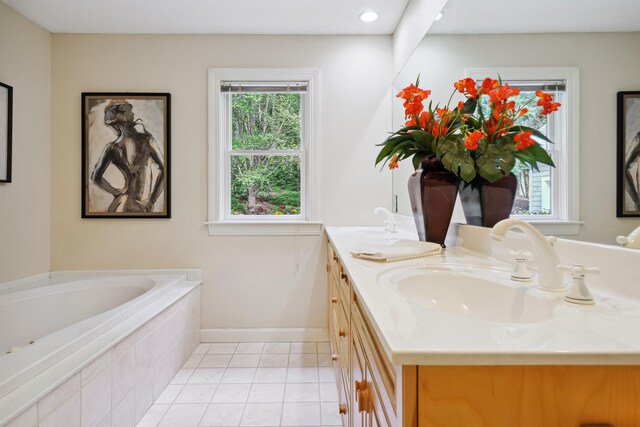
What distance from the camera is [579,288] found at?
672mm

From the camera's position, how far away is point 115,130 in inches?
93.9

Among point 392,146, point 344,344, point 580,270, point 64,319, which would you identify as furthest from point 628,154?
point 64,319

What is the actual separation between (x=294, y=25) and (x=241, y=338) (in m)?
2.34

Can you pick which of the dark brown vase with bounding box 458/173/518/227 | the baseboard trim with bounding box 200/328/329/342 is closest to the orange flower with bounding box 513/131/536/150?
the dark brown vase with bounding box 458/173/518/227

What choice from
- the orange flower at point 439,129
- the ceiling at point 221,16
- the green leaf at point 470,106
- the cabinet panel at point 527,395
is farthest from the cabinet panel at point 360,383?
the ceiling at point 221,16

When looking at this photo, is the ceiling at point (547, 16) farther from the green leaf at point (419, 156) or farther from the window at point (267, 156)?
the window at point (267, 156)

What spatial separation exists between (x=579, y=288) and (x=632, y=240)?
0.68 ft

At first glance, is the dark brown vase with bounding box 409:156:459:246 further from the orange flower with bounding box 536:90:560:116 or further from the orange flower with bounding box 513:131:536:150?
the orange flower with bounding box 536:90:560:116

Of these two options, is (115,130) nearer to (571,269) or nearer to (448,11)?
(448,11)

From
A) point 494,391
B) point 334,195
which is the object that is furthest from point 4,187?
point 494,391

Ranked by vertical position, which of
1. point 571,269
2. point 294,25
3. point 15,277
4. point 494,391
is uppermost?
point 294,25

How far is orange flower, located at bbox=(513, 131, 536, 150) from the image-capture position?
100cm

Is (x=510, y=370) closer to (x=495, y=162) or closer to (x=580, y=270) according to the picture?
(x=580, y=270)

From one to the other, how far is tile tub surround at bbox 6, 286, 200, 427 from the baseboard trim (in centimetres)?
22
